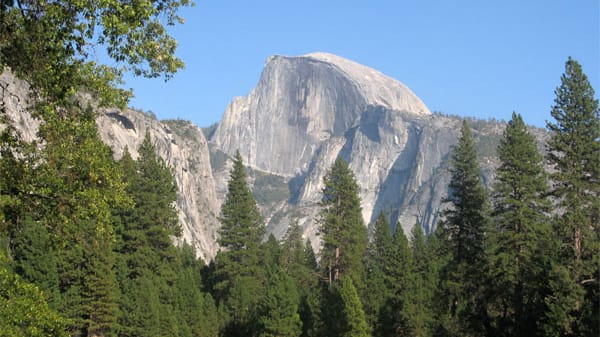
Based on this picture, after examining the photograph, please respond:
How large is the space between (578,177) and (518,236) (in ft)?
15.4

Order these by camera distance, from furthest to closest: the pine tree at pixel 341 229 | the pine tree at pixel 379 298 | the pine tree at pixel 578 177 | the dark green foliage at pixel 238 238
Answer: the dark green foliage at pixel 238 238, the pine tree at pixel 341 229, the pine tree at pixel 379 298, the pine tree at pixel 578 177

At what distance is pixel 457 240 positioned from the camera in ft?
135

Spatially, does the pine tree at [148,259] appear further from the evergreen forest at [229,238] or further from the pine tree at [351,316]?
the pine tree at [351,316]

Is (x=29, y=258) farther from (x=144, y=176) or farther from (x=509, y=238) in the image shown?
(x=509, y=238)

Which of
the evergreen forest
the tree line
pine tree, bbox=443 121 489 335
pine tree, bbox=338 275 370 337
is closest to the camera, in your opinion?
the evergreen forest

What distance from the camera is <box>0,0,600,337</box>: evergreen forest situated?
12656 millimetres

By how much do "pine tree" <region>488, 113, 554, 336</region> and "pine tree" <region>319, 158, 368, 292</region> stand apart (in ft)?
45.0

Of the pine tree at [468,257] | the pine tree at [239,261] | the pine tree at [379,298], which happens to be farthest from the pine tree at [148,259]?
the pine tree at [468,257]

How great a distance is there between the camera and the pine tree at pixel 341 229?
170ft

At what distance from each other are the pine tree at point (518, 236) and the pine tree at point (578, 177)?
1.78 meters

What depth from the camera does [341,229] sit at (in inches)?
2067

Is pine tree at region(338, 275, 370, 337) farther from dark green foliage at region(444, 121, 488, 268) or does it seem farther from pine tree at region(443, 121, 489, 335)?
dark green foliage at region(444, 121, 488, 268)

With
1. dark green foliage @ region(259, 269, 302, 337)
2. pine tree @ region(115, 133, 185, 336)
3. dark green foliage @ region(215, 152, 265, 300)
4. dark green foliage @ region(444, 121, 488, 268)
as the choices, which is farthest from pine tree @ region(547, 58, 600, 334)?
dark green foliage @ region(215, 152, 265, 300)

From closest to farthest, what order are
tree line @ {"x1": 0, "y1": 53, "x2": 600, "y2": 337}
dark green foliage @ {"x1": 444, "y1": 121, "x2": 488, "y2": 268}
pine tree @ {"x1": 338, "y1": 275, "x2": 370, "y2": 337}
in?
tree line @ {"x1": 0, "y1": 53, "x2": 600, "y2": 337}, dark green foliage @ {"x1": 444, "y1": 121, "x2": 488, "y2": 268}, pine tree @ {"x1": 338, "y1": 275, "x2": 370, "y2": 337}
